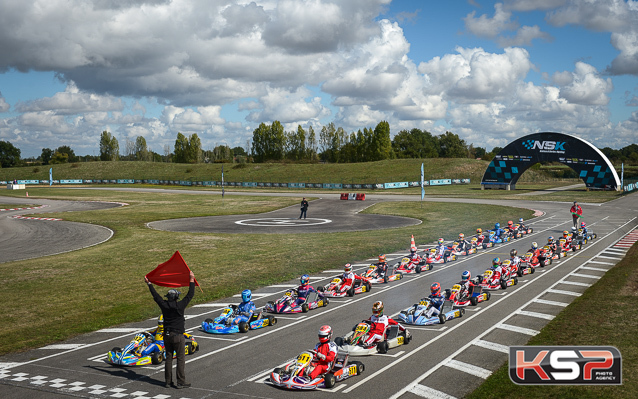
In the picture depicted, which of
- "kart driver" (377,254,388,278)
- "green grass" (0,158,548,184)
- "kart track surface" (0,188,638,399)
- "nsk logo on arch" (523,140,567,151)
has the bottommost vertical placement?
"kart track surface" (0,188,638,399)

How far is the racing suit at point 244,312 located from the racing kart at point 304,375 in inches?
193

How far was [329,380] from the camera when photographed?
540 inches

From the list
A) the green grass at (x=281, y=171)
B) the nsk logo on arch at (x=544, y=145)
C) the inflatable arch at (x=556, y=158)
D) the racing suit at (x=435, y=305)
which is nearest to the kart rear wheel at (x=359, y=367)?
the racing suit at (x=435, y=305)

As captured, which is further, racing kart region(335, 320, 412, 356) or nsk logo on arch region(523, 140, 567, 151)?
nsk logo on arch region(523, 140, 567, 151)

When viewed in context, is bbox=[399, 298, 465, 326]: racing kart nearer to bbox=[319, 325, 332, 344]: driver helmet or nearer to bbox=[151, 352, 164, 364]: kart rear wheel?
bbox=[319, 325, 332, 344]: driver helmet

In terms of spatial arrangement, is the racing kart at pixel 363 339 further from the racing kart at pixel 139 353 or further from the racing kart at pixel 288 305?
the racing kart at pixel 139 353

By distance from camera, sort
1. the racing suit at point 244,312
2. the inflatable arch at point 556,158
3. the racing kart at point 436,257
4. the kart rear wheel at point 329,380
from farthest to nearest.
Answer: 1. the inflatable arch at point 556,158
2. the racing kart at point 436,257
3. the racing suit at point 244,312
4. the kart rear wheel at point 329,380

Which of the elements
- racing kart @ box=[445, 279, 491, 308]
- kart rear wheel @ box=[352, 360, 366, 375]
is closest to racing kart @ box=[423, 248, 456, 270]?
racing kart @ box=[445, 279, 491, 308]

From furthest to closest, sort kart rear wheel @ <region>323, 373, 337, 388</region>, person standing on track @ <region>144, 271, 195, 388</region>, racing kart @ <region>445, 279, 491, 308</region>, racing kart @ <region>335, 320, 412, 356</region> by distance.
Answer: racing kart @ <region>445, 279, 491, 308</region> → racing kart @ <region>335, 320, 412, 356</region> → kart rear wheel @ <region>323, 373, 337, 388</region> → person standing on track @ <region>144, 271, 195, 388</region>

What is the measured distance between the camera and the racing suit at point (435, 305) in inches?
773

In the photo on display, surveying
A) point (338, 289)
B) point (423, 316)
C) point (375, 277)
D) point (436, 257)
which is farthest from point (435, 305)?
point (436, 257)

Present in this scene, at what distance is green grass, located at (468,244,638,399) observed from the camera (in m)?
12.8

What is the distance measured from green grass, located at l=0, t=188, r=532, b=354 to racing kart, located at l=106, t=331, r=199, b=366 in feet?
14.4

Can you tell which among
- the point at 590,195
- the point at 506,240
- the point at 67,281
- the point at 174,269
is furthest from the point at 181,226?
the point at 590,195
